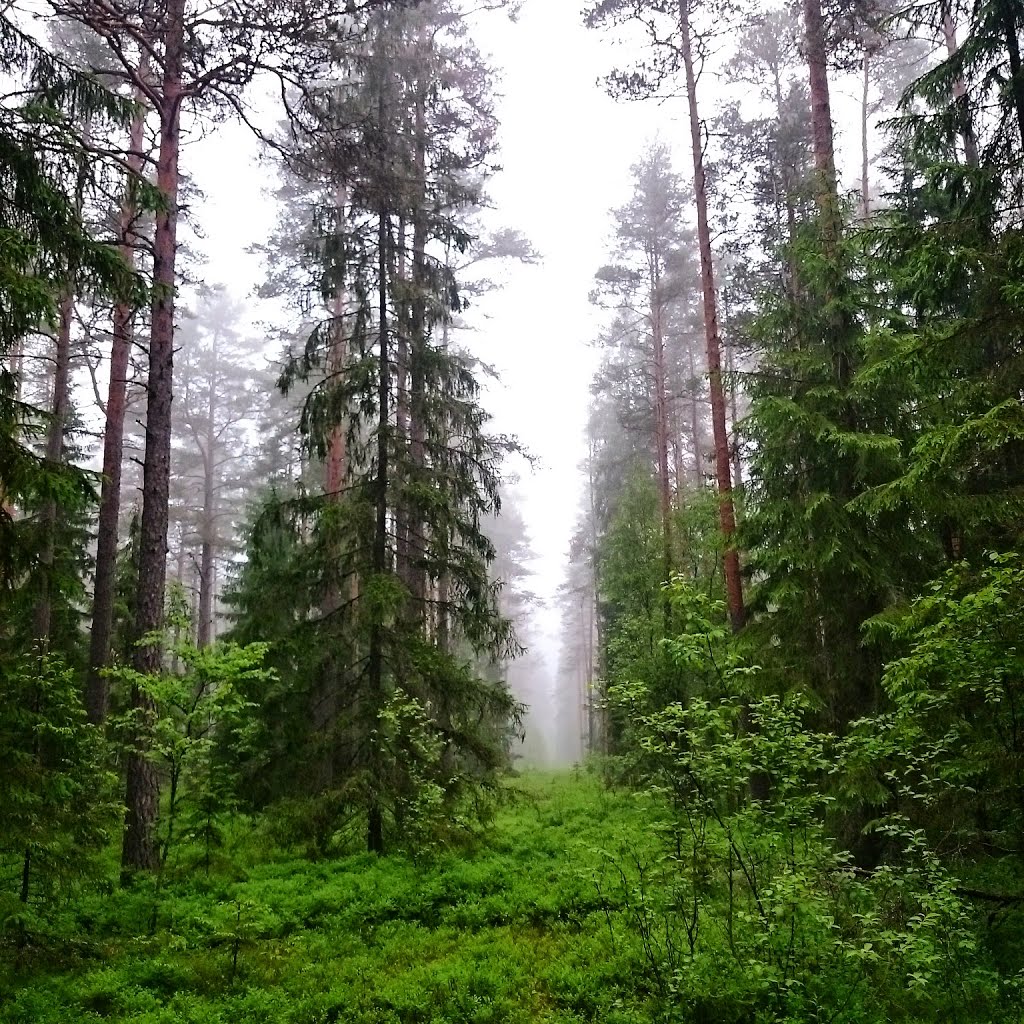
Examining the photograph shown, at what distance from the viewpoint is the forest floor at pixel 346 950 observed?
18.2ft

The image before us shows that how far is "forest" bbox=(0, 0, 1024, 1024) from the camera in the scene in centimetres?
558

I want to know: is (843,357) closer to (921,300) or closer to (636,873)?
(921,300)

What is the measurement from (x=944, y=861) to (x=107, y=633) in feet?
44.3

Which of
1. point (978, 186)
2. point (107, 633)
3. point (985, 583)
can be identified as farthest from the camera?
point (107, 633)

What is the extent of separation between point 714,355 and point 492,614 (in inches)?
228

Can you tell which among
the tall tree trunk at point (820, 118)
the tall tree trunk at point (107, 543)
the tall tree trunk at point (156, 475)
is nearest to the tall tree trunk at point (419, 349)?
the tall tree trunk at point (156, 475)

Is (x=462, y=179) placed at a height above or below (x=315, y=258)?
above

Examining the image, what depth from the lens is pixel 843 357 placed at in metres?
9.30

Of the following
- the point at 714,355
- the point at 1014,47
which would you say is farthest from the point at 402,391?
the point at 1014,47

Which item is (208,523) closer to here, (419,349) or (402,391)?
(402,391)

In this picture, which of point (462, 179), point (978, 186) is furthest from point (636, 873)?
point (462, 179)

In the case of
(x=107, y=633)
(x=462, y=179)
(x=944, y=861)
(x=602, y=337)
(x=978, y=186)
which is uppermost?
(x=462, y=179)

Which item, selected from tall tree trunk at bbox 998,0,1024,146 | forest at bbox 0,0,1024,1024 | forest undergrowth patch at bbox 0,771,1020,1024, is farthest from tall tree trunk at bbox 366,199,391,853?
tall tree trunk at bbox 998,0,1024,146

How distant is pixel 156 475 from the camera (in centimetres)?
928
